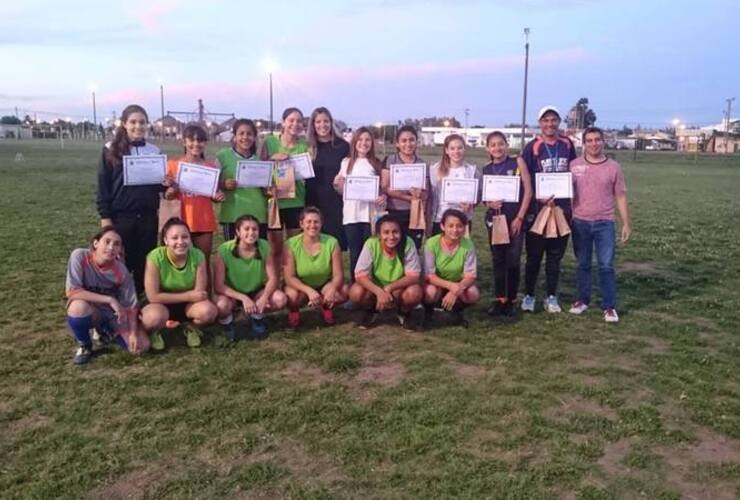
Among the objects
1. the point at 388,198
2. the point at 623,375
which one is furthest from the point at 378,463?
the point at 388,198

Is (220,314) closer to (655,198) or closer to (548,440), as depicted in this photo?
(548,440)

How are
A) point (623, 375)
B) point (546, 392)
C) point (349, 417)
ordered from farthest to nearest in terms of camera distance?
point (623, 375) → point (546, 392) → point (349, 417)

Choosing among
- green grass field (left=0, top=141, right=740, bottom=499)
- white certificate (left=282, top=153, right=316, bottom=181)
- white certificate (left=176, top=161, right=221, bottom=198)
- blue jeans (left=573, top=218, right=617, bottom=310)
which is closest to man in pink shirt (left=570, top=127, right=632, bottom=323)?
blue jeans (left=573, top=218, right=617, bottom=310)

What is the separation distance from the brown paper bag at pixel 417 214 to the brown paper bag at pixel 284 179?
114 centimetres

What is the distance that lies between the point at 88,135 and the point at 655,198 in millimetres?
93961

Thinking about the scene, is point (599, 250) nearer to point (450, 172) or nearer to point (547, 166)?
point (547, 166)

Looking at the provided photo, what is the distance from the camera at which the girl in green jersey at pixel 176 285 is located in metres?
5.36

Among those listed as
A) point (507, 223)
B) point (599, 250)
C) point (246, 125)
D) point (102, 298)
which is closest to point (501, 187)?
point (507, 223)

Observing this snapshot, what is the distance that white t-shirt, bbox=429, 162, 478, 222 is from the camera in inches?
248

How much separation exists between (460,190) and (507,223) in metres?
0.59

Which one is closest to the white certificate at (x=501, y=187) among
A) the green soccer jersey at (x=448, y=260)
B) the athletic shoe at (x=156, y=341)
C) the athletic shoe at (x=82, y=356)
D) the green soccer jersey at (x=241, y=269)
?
the green soccer jersey at (x=448, y=260)

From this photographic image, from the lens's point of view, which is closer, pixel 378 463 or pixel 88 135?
pixel 378 463

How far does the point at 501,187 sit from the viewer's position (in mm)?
6242

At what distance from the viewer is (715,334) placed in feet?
20.2
